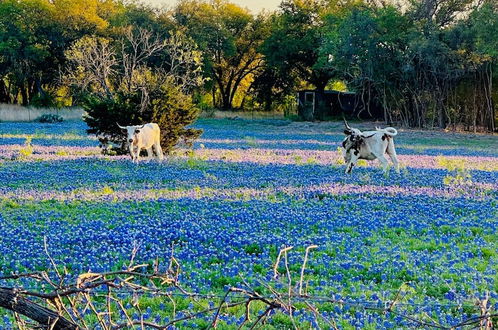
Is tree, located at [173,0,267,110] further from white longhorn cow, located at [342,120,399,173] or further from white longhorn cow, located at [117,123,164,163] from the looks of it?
white longhorn cow, located at [342,120,399,173]

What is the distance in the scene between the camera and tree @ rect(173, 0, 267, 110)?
209ft

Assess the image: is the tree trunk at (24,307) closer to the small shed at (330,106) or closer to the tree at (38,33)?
the small shed at (330,106)

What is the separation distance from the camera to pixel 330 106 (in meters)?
56.0

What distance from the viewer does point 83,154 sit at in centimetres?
2145

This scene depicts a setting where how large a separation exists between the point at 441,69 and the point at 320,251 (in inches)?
1366

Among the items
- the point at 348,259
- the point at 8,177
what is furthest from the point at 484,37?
the point at 348,259

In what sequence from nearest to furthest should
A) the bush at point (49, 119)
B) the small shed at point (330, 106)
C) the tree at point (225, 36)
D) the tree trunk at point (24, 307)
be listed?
the tree trunk at point (24, 307), the bush at point (49, 119), the small shed at point (330, 106), the tree at point (225, 36)

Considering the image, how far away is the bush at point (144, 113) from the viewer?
1942cm

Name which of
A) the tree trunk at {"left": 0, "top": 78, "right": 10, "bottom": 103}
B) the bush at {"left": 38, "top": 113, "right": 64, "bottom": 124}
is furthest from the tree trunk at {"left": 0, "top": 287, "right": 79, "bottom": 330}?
the tree trunk at {"left": 0, "top": 78, "right": 10, "bottom": 103}

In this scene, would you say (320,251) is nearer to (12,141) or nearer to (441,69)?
(12,141)

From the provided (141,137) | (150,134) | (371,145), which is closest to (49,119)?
(150,134)

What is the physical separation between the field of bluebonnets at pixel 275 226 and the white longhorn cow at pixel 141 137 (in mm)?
518

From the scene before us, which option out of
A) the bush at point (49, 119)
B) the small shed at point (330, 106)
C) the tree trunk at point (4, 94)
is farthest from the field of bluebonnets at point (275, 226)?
the tree trunk at point (4, 94)

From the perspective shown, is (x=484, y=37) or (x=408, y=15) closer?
(x=484, y=37)
